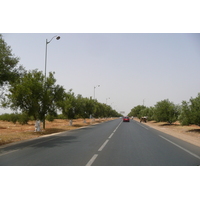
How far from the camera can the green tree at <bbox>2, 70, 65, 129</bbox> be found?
23.4 metres

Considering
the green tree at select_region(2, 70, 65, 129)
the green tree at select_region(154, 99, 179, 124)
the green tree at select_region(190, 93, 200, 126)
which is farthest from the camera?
the green tree at select_region(154, 99, 179, 124)

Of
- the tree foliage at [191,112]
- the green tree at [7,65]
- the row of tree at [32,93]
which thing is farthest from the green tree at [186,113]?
the green tree at [7,65]

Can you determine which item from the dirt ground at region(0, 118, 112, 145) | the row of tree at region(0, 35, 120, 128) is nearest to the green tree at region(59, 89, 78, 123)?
the dirt ground at region(0, 118, 112, 145)

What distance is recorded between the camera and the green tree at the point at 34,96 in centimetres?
2342

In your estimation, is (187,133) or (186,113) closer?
(187,133)

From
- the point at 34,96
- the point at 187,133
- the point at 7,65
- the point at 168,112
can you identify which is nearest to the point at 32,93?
the point at 34,96

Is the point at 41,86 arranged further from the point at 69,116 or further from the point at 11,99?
the point at 69,116

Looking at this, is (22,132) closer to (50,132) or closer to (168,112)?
(50,132)

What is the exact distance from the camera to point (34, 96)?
24.2 metres

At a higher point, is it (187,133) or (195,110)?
(195,110)

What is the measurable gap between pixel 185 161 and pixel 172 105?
134ft

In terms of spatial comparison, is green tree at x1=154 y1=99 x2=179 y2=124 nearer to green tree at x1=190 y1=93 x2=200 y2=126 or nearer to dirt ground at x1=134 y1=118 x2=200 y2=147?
Answer: dirt ground at x1=134 y1=118 x2=200 y2=147

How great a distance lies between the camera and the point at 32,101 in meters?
24.7

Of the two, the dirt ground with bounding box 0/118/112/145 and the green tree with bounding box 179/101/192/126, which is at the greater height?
the green tree with bounding box 179/101/192/126
